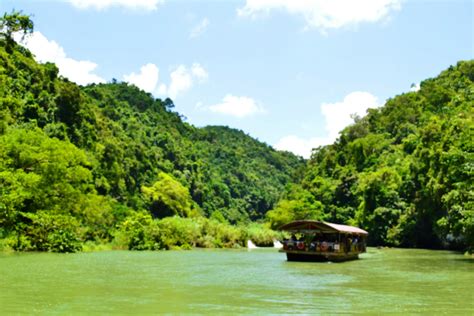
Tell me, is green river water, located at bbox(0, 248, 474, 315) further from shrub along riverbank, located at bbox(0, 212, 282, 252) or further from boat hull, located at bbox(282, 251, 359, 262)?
shrub along riverbank, located at bbox(0, 212, 282, 252)

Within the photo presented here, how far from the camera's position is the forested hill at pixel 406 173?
38109 millimetres

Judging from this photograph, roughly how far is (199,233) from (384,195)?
22258mm

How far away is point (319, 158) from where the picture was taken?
10250cm

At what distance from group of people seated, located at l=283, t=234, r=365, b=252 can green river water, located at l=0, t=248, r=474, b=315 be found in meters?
7.37

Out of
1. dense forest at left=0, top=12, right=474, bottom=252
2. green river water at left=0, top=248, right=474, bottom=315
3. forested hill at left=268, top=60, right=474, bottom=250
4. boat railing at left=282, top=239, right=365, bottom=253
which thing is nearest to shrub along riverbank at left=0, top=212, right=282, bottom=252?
dense forest at left=0, top=12, right=474, bottom=252

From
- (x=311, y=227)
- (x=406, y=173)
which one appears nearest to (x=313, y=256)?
(x=311, y=227)

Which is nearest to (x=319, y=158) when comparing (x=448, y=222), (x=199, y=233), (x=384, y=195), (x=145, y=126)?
(x=145, y=126)

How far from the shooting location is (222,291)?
16.0m

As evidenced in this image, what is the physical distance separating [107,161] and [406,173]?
3411 cm

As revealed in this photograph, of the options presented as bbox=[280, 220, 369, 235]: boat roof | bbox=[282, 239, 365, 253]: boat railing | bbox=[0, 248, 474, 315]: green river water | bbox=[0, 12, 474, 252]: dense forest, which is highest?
bbox=[0, 12, 474, 252]: dense forest

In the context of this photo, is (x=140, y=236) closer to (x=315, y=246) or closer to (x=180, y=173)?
(x=315, y=246)

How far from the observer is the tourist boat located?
100ft

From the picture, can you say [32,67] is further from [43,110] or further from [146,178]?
[146,178]

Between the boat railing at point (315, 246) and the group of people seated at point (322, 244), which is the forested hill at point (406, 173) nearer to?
the group of people seated at point (322, 244)
